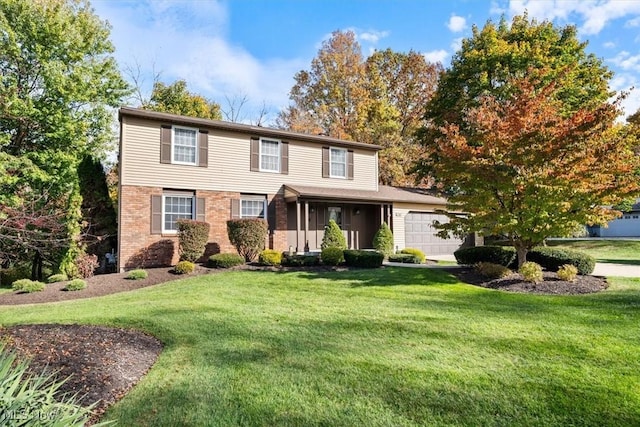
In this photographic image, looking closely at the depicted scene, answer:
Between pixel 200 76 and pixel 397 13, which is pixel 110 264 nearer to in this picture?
pixel 397 13

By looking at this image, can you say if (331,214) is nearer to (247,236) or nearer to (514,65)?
(247,236)

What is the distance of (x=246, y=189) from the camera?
50.0ft

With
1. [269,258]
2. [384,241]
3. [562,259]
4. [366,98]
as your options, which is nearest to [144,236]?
[269,258]

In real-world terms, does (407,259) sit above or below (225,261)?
below

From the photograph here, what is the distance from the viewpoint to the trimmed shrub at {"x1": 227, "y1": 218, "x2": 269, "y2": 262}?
1355 centimetres

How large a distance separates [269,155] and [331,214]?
390 centimetres

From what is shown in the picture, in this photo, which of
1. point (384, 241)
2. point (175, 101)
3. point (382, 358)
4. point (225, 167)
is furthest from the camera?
point (175, 101)

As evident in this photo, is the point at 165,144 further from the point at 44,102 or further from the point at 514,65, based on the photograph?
the point at 514,65

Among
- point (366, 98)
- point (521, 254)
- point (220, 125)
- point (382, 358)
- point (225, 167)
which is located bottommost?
point (382, 358)

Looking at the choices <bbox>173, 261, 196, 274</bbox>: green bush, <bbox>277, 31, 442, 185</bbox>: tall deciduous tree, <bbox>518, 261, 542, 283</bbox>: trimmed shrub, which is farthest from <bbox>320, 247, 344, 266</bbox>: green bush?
<bbox>277, 31, 442, 185</bbox>: tall deciduous tree

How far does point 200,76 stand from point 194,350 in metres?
23.8

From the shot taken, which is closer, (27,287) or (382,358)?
(382,358)

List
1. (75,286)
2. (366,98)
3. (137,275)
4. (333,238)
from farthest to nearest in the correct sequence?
(366,98) → (333,238) → (137,275) → (75,286)

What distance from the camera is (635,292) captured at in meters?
7.93
